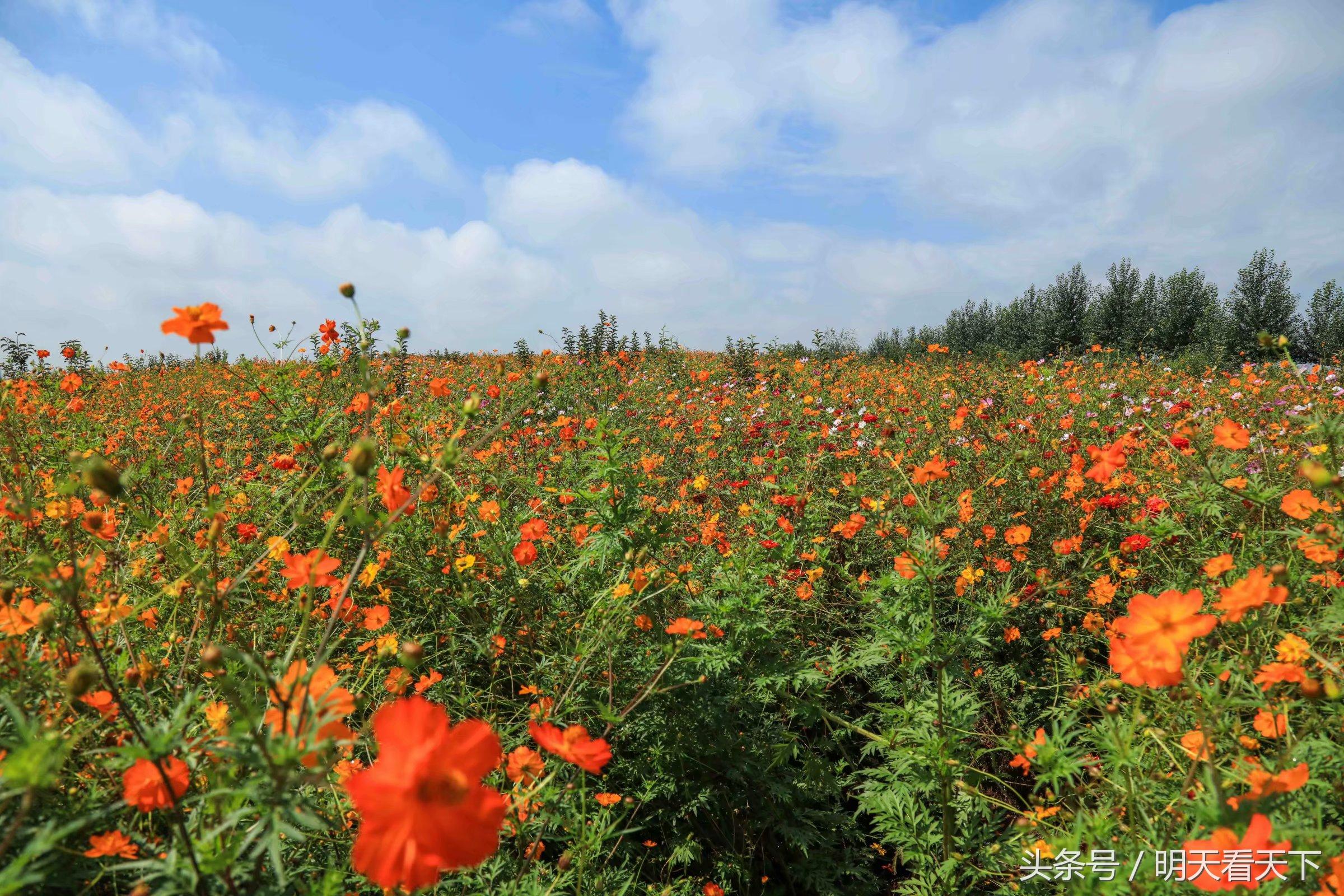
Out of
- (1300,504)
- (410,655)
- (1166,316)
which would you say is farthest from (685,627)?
(1166,316)

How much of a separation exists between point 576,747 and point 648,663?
2.60 ft

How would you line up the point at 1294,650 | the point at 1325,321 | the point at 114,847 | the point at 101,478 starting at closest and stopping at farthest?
the point at 101,478 → the point at 114,847 → the point at 1294,650 → the point at 1325,321

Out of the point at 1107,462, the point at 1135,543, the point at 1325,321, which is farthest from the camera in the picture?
the point at 1325,321

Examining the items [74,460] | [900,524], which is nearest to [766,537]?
[900,524]

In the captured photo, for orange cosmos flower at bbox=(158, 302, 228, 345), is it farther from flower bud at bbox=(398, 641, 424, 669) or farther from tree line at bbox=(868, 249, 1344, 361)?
tree line at bbox=(868, 249, 1344, 361)

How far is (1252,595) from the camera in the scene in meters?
1.05

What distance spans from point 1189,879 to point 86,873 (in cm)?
149

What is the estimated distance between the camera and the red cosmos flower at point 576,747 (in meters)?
0.88

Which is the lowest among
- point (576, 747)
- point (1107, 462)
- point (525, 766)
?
point (525, 766)

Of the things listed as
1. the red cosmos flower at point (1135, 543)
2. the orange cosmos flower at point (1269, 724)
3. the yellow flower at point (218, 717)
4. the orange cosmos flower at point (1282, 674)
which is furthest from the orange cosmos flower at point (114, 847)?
the red cosmos flower at point (1135, 543)

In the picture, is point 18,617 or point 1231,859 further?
point 18,617

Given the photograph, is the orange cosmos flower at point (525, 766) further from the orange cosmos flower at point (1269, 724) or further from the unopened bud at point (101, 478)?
the orange cosmos flower at point (1269, 724)

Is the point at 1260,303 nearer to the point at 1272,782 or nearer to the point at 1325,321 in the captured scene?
the point at 1325,321

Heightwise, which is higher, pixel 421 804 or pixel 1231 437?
pixel 1231 437
